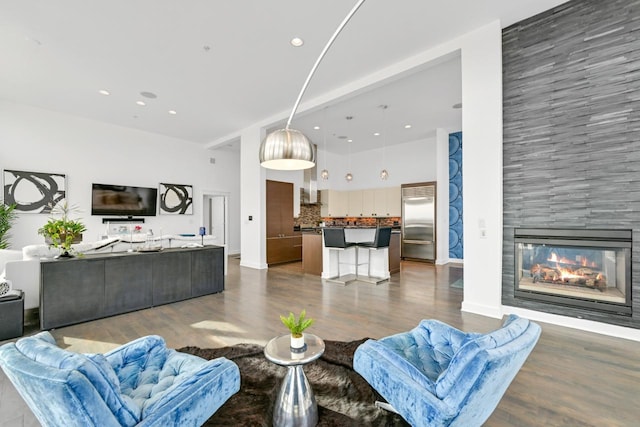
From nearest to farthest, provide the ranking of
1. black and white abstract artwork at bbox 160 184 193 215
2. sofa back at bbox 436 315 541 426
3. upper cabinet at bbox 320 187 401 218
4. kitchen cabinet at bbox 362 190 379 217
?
sofa back at bbox 436 315 541 426, black and white abstract artwork at bbox 160 184 193 215, upper cabinet at bbox 320 187 401 218, kitchen cabinet at bbox 362 190 379 217

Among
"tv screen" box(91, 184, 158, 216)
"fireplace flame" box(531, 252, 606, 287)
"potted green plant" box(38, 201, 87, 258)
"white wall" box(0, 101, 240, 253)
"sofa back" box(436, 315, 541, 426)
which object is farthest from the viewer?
"tv screen" box(91, 184, 158, 216)

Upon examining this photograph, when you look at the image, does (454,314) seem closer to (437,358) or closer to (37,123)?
(437,358)

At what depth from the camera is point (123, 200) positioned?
7.41 meters

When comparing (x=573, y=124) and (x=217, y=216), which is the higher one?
(x=573, y=124)

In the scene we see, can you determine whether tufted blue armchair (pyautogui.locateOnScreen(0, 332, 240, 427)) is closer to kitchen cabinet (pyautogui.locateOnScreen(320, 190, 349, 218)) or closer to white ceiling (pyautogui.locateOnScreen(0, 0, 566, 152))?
white ceiling (pyautogui.locateOnScreen(0, 0, 566, 152))

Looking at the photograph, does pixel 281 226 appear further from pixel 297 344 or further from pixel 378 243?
pixel 297 344

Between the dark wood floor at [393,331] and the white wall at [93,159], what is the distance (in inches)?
172

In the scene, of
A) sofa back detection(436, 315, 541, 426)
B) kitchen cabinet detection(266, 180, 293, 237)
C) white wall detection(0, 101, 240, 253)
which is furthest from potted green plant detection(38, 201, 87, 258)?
kitchen cabinet detection(266, 180, 293, 237)

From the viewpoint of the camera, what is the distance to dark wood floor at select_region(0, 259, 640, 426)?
194 centimetres

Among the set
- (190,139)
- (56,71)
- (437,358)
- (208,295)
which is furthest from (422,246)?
(56,71)

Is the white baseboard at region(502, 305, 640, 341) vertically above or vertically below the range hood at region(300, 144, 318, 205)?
below

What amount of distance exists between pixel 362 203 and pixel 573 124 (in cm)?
695

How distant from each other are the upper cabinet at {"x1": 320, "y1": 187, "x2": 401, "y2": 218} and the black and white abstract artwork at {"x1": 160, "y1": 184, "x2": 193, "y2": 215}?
4458mm

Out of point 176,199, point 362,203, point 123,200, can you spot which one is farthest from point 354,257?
point 123,200
